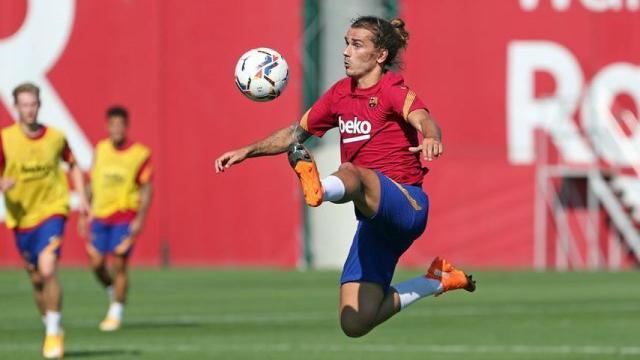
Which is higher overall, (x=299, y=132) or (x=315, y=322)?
(x=299, y=132)

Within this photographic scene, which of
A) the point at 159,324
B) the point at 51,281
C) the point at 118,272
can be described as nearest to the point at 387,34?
the point at 51,281

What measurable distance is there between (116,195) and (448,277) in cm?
930

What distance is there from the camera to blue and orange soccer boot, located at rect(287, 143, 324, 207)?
1008 cm

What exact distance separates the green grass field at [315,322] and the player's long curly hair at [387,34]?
3786 millimetres

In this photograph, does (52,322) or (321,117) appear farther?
(52,322)

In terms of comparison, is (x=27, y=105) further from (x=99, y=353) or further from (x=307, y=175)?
(x=307, y=175)

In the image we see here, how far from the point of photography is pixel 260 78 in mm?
11648

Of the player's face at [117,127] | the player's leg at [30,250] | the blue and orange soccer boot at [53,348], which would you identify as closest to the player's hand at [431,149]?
the blue and orange soccer boot at [53,348]

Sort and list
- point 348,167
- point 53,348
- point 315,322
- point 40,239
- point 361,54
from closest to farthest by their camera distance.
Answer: point 348,167, point 361,54, point 53,348, point 40,239, point 315,322

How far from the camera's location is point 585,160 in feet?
107

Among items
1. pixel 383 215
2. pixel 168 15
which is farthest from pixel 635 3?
pixel 383 215

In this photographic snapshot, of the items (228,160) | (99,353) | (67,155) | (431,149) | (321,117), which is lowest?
(99,353)

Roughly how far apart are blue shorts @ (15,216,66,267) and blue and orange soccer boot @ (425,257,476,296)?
14.8 ft

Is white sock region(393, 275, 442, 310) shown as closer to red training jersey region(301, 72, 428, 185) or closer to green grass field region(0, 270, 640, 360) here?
red training jersey region(301, 72, 428, 185)
